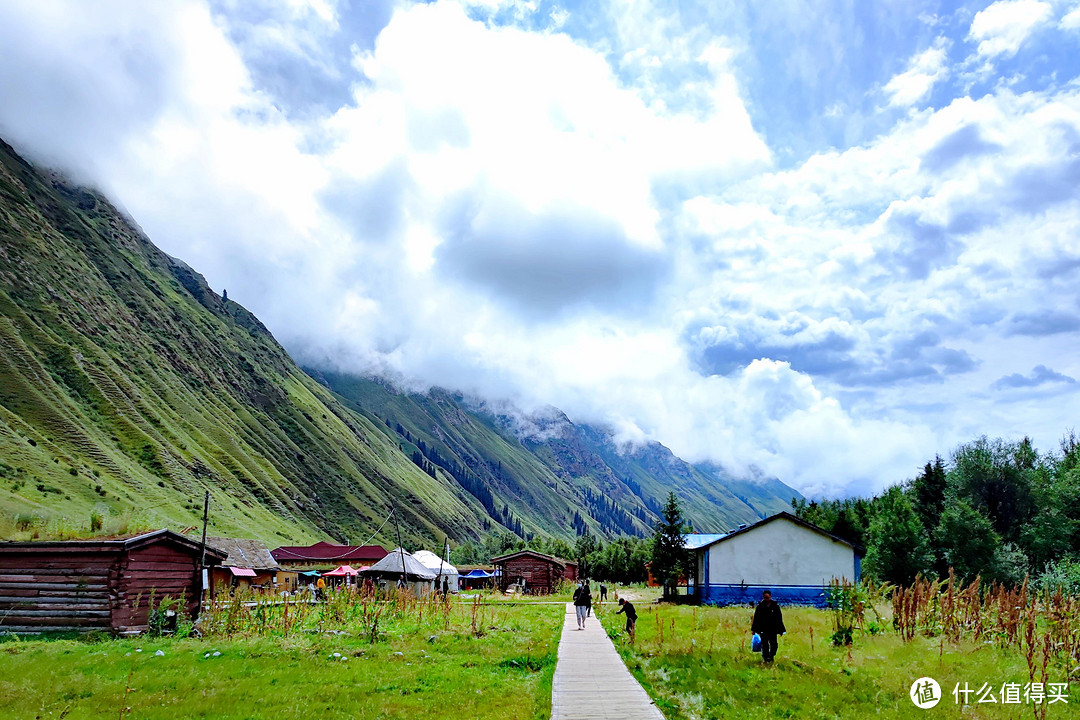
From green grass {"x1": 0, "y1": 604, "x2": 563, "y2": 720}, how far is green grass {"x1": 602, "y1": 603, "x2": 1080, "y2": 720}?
11.1 feet

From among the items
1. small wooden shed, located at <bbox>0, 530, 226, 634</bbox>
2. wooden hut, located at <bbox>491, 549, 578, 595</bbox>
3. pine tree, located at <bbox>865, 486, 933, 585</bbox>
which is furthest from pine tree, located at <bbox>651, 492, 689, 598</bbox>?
small wooden shed, located at <bbox>0, 530, 226, 634</bbox>

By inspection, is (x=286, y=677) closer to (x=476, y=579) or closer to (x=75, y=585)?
(x=75, y=585)

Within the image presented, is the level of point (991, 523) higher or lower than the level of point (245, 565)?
higher

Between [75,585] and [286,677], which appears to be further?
[75,585]

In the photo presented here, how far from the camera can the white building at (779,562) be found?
4906 cm

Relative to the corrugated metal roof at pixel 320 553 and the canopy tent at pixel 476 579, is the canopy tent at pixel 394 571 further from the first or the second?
the corrugated metal roof at pixel 320 553

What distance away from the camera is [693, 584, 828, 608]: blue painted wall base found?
48.5m

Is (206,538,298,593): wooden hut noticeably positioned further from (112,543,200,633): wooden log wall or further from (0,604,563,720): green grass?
(0,604,563,720): green grass

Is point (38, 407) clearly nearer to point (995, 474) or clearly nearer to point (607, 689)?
point (607, 689)

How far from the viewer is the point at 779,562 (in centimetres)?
4984

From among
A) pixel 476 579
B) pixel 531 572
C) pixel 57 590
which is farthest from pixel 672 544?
pixel 57 590

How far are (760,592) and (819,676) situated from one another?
3341cm

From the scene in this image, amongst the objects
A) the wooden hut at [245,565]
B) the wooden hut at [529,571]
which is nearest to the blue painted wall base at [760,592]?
the wooden hut at [245,565]

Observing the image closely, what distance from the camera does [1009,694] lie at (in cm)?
1559
